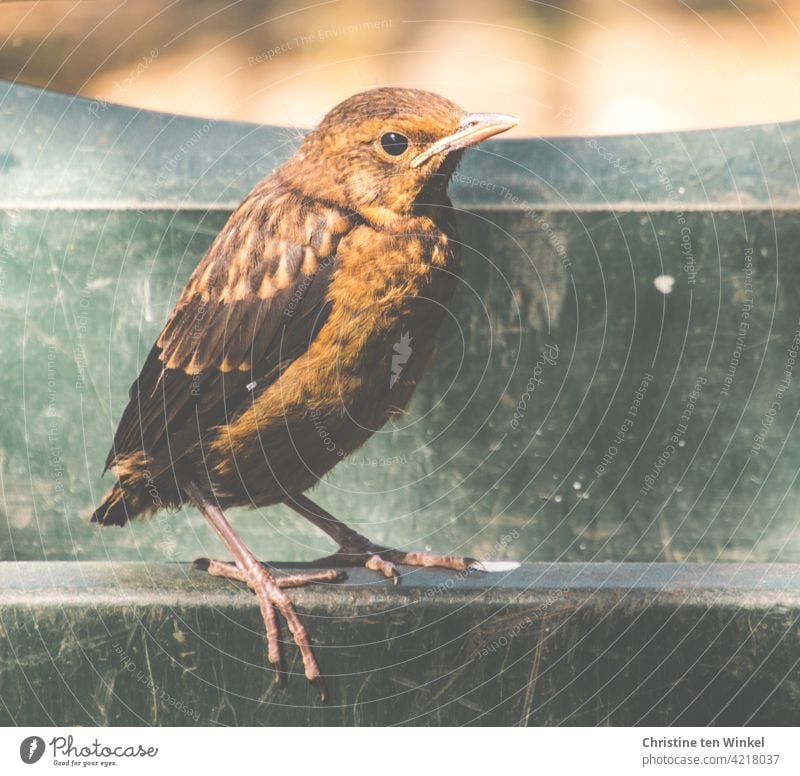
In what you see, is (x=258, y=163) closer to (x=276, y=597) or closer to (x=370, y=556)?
(x=370, y=556)

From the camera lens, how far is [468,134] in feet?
8.04

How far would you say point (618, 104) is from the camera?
3172 millimetres

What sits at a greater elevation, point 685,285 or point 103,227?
point 103,227

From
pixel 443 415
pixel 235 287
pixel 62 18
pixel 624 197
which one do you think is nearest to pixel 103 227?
pixel 62 18

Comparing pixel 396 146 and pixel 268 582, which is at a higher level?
pixel 396 146

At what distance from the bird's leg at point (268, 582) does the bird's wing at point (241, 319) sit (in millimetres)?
162

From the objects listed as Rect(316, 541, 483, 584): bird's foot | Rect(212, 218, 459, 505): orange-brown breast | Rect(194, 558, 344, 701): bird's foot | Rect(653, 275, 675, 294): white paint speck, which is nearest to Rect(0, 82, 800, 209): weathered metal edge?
Rect(653, 275, 675, 294): white paint speck

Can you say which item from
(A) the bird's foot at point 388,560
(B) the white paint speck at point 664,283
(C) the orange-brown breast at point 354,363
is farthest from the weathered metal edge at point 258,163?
(A) the bird's foot at point 388,560

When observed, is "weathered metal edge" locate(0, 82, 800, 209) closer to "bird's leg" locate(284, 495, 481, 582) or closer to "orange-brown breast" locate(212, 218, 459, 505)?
"orange-brown breast" locate(212, 218, 459, 505)

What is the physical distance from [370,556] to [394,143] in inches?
34.8

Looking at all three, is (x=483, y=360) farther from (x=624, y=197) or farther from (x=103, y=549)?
(x=103, y=549)

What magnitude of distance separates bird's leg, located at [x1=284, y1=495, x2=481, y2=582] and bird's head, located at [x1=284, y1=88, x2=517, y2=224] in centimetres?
71

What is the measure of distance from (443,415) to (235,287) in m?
0.90

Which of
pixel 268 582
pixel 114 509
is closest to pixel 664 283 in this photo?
pixel 268 582
